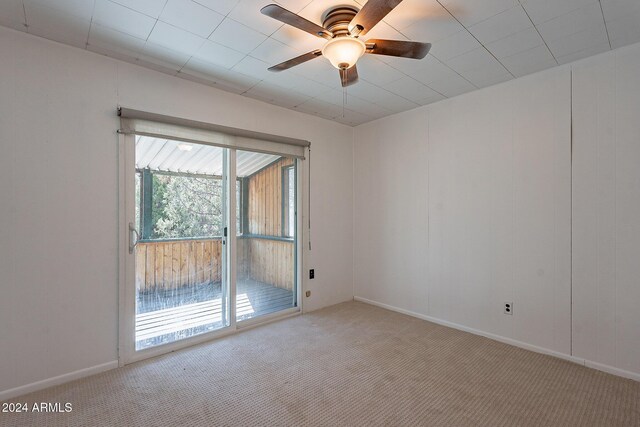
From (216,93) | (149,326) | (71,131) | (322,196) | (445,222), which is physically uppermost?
(216,93)

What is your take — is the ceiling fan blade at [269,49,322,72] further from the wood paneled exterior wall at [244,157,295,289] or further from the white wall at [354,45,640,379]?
the white wall at [354,45,640,379]

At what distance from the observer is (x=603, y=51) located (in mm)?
2359

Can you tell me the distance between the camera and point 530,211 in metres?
2.77

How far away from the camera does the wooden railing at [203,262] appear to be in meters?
2.73

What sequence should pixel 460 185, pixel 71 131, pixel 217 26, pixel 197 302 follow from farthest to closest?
pixel 460 185, pixel 197 302, pixel 71 131, pixel 217 26

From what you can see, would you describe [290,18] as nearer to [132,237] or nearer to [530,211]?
[132,237]

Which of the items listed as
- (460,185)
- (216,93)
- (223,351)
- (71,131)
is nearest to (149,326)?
(223,351)

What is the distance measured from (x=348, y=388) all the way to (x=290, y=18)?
2376 mm

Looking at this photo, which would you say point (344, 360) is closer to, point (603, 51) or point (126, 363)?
point (126, 363)

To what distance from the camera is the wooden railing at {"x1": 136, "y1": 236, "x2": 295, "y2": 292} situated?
2734 mm

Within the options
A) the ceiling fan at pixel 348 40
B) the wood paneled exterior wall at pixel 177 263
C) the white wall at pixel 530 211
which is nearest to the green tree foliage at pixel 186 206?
the wood paneled exterior wall at pixel 177 263

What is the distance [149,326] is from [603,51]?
442cm

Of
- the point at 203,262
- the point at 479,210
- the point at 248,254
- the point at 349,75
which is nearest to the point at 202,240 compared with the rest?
the point at 203,262

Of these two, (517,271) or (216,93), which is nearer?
(517,271)
